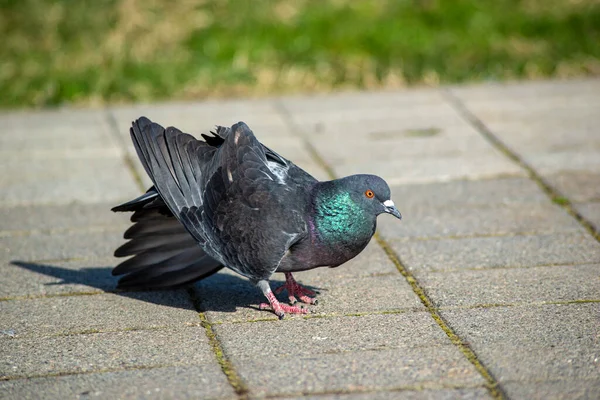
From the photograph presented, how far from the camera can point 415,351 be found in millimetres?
4105

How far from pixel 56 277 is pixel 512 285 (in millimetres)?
2542

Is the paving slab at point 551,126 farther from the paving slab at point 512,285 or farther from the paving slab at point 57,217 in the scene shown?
the paving slab at point 57,217

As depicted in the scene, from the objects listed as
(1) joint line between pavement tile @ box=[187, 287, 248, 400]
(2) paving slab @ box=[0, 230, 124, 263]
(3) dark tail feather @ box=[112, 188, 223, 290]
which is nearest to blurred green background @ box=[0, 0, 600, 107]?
(2) paving slab @ box=[0, 230, 124, 263]

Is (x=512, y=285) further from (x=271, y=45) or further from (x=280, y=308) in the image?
(x=271, y=45)

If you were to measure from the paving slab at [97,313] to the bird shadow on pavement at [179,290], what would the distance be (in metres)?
0.01

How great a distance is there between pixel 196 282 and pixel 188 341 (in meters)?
0.80

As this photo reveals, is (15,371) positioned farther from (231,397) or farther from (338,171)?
(338,171)

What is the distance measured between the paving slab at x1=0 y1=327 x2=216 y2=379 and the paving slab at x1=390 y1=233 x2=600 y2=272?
1.52 m

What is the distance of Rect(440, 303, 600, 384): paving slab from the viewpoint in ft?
12.7

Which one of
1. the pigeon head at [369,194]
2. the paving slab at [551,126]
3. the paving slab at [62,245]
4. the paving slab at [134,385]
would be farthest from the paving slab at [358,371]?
the paving slab at [551,126]

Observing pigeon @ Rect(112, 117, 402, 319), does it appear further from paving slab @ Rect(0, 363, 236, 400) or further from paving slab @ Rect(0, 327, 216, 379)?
paving slab @ Rect(0, 363, 236, 400)

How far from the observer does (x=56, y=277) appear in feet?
17.1

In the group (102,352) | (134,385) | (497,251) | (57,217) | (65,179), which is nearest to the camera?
(134,385)

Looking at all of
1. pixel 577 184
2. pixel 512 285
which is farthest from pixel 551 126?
pixel 512 285
